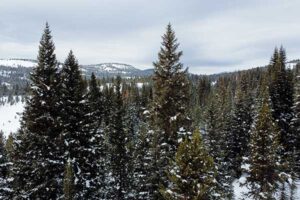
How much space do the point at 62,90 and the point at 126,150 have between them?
1720cm

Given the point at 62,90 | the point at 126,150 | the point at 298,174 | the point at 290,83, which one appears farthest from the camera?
the point at 290,83

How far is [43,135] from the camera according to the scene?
23.8 metres

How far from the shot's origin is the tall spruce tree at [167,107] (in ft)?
81.8

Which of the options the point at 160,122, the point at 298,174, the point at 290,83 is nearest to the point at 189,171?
the point at 160,122

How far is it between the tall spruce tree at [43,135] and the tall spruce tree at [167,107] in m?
6.38

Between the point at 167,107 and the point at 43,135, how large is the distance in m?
8.22

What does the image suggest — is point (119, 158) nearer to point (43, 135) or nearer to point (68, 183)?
point (43, 135)

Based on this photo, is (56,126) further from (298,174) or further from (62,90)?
(298,174)

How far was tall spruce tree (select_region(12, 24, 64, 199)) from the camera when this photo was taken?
2353 cm

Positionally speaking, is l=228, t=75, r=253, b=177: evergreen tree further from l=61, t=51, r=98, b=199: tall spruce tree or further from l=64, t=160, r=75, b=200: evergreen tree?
l=64, t=160, r=75, b=200: evergreen tree

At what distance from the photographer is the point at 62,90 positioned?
24.9 metres

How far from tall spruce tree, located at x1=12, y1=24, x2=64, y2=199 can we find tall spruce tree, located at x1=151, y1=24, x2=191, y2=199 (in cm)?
638

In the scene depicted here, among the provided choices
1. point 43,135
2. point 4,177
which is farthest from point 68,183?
point 4,177

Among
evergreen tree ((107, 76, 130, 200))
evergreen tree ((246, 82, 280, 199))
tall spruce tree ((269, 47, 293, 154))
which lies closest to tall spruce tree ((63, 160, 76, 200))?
evergreen tree ((246, 82, 280, 199))
